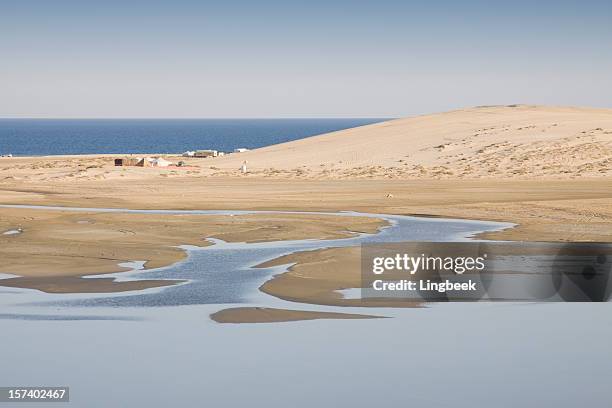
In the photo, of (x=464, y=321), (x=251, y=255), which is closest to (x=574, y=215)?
(x=251, y=255)

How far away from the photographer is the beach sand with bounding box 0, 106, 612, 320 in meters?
25.8

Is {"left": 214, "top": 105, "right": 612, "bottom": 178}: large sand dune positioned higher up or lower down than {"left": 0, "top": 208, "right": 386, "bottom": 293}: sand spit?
higher up

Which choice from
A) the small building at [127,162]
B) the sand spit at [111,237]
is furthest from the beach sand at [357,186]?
the small building at [127,162]

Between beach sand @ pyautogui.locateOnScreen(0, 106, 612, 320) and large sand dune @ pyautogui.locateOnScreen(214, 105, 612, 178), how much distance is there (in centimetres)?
10

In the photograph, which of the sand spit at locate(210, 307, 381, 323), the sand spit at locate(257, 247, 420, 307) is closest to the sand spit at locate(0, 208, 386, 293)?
the sand spit at locate(257, 247, 420, 307)

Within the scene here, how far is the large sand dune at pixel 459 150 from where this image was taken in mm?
46906

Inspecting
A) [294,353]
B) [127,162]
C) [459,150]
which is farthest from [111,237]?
[459,150]

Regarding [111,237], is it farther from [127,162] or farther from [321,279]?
[127,162]

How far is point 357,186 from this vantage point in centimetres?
4150

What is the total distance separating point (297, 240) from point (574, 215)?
8.92m

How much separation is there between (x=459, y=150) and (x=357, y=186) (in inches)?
555

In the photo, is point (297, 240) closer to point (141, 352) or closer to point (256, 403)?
point (141, 352)

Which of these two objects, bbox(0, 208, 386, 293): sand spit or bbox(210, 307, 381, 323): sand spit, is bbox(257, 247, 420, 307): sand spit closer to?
bbox(210, 307, 381, 323): sand spit

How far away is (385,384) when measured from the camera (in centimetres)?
1326
